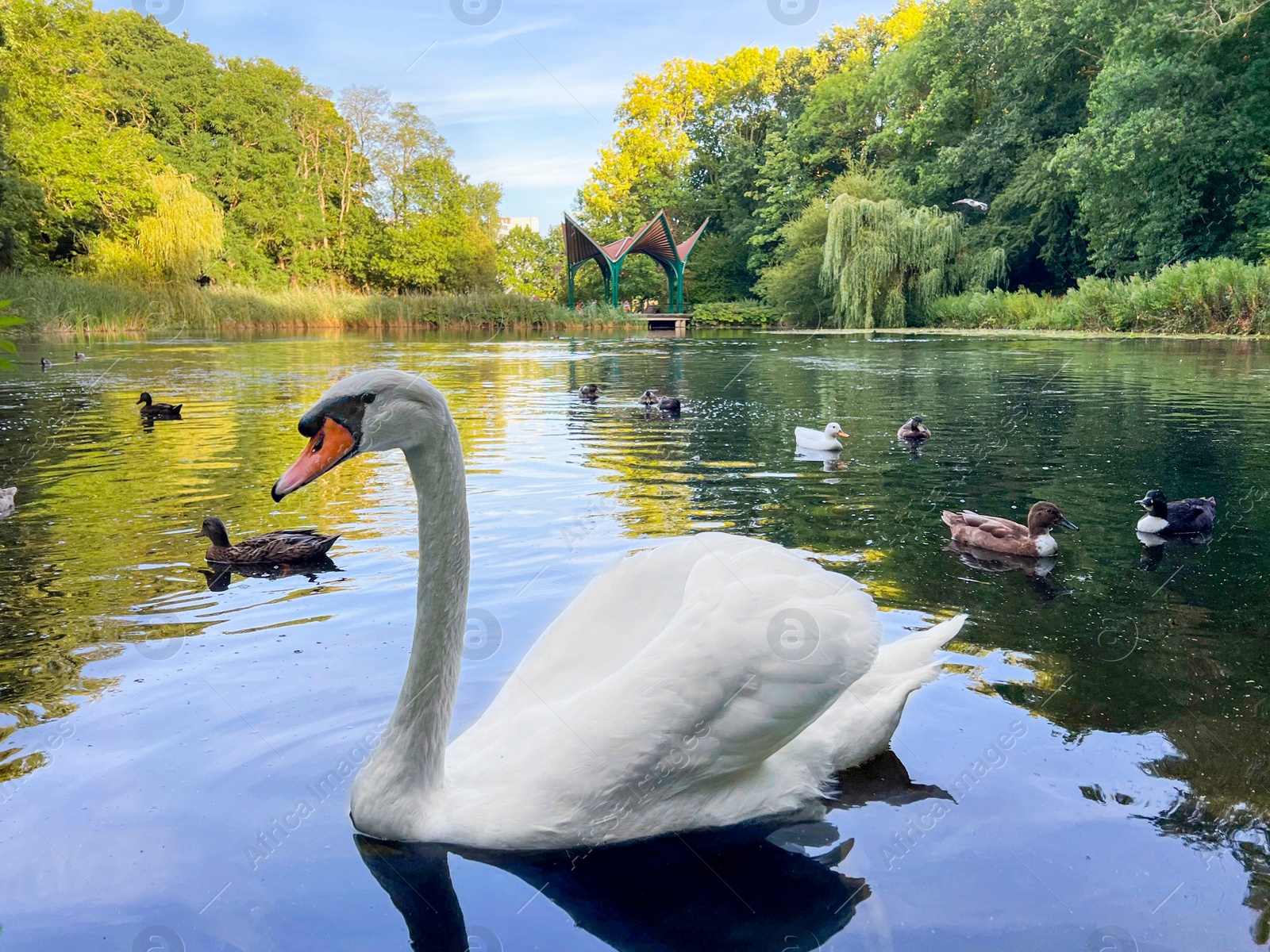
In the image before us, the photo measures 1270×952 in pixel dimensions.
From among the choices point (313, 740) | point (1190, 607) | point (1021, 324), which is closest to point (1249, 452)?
point (1190, 607)

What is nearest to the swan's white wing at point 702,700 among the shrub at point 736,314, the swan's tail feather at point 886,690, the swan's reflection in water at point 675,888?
the swan's reflection in water at point 675,888

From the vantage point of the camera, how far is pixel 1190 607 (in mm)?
4723

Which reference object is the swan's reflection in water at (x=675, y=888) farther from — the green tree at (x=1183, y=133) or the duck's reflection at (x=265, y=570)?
the green tree at (x=1183, y=133)

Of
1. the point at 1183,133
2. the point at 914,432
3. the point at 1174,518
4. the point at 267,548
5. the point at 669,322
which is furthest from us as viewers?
the point at 669,322

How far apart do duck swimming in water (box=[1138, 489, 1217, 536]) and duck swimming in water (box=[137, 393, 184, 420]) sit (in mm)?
10439

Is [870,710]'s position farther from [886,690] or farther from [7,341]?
[7,341]

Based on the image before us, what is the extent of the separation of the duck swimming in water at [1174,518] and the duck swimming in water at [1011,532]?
48 cm

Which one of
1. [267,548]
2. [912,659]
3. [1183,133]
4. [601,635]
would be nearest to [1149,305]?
[1183,133]

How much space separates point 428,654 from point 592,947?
0.86m

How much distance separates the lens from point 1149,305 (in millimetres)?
27531

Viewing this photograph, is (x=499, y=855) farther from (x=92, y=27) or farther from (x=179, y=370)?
(x=92, y=27)

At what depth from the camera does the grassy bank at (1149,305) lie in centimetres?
Result: 2467

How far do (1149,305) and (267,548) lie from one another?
28167mm

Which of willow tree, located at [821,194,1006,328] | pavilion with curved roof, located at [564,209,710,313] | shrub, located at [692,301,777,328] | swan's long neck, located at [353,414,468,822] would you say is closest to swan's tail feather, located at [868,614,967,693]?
swan's long neck, located at [353,414,468,822]
